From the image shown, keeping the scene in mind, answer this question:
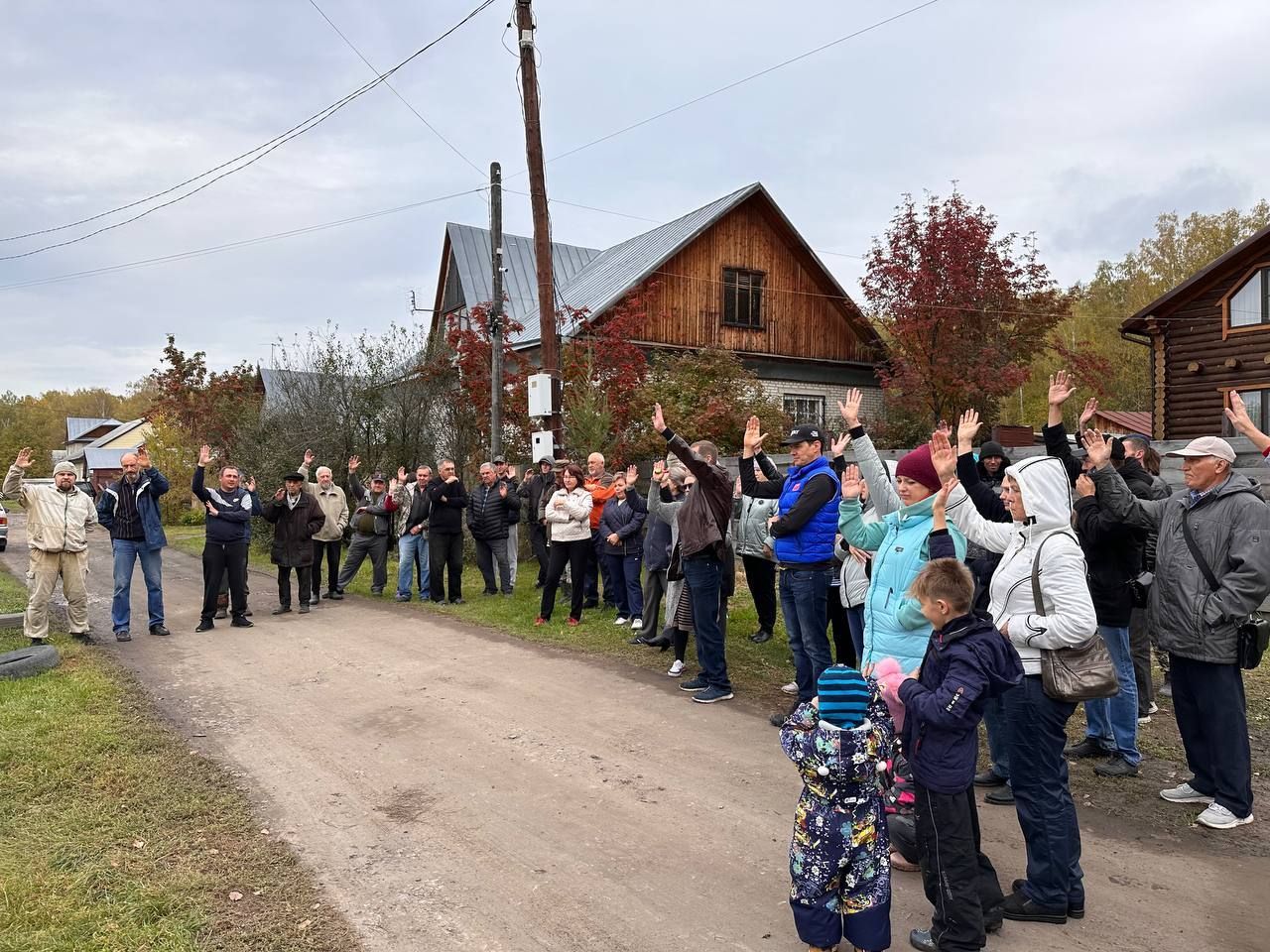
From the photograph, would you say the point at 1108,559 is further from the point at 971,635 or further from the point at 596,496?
the point at 596,496

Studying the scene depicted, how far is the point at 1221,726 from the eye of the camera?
460 centimetres

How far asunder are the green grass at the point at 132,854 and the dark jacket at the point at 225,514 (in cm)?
401

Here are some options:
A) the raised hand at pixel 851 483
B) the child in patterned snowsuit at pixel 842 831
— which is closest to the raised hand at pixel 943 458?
the raised hand at pixel 851 483

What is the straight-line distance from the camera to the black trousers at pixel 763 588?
9219 mm

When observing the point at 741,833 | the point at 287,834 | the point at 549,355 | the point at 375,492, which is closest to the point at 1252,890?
the point at 741,833

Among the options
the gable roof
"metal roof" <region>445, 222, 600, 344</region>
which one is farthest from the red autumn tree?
"metal roof" <region>445, 222, 600, 344</region>

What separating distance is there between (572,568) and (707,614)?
3584mm

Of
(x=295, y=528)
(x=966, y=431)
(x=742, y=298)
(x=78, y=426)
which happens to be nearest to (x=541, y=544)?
(x=295, y=528)

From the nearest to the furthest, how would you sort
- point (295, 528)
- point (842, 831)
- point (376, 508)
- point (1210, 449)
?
point (842, 831) < point (1210, 449) < point (295, 528) < point (376, 508)

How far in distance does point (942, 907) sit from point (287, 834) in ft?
10.7

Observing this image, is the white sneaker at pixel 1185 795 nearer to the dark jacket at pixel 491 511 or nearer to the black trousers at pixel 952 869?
the black trousers at pixel 952 869

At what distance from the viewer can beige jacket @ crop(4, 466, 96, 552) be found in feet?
29.6

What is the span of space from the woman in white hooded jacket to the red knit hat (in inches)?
20.3

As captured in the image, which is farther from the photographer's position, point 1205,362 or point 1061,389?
point 1205,362
